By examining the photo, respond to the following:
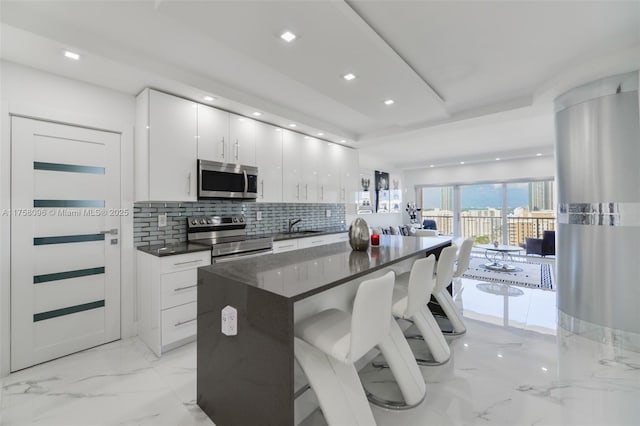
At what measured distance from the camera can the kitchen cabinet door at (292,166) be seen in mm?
4044

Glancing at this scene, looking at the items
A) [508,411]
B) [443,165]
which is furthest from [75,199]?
[443,165]

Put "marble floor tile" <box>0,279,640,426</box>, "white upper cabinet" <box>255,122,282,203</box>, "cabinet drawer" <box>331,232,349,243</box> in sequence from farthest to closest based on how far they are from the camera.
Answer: "cabinet drawer" <box>331,232,349,243</box>
"white upper cabinet" <box>255,122,282,203</box>
"marble floor tile" <box>0,279,640,426</box>

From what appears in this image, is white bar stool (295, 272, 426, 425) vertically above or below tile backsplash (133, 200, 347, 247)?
below

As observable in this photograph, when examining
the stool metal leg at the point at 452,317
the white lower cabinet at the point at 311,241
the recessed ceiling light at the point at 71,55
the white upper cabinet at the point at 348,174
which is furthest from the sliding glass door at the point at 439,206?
the recessed ceiling light at the point at 71,55

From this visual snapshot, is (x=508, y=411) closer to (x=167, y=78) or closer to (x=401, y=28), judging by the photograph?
(x=401, y=28)

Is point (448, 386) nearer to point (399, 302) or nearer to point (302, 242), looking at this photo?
point (399, 302)

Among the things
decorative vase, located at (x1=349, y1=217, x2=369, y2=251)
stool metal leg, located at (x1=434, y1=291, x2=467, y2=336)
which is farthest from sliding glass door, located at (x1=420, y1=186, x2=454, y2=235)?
decorative vase, located at (x1=349, y1=217, x2=369, y2=251)

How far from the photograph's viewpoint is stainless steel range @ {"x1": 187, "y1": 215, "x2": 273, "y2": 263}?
2920 millimetres

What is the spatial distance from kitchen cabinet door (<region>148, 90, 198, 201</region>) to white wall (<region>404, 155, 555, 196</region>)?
7012mm

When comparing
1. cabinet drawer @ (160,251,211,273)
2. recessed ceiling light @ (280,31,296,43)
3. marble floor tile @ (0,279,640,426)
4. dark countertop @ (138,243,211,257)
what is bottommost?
marble floor tile @ (0,279,640,426)

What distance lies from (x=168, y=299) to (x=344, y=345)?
1847mm

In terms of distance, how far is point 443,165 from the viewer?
782cm

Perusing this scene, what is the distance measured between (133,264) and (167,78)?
184 cm

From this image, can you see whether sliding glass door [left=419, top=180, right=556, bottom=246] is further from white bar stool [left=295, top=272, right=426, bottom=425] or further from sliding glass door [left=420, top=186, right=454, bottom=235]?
white bar stool [left=295, top=272, right=426, bottom=425]
